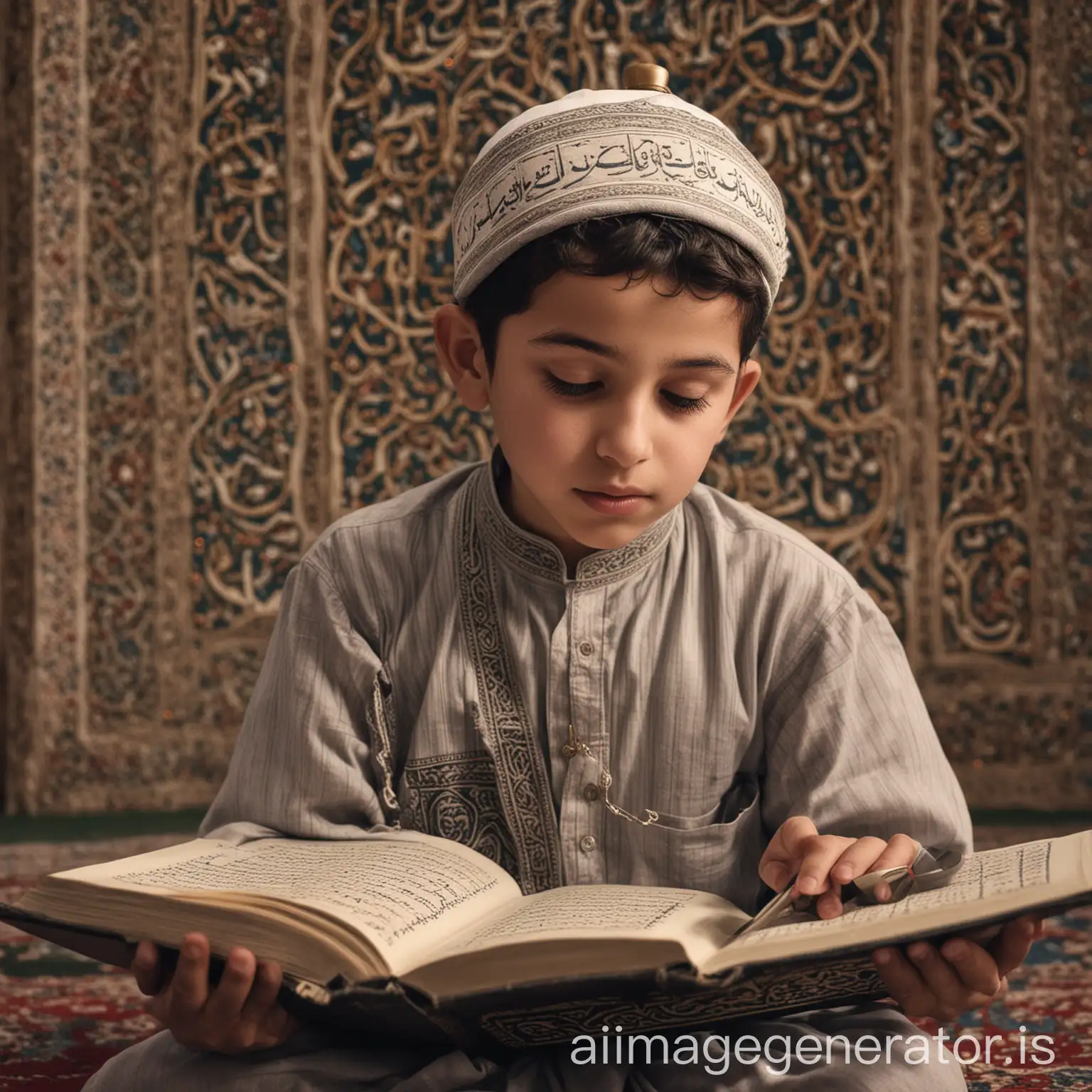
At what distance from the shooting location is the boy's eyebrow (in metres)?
1.04

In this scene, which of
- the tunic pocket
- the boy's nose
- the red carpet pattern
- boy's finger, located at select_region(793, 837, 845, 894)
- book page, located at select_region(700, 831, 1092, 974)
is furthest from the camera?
the red carpet pattern

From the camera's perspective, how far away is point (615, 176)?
1.08 metres

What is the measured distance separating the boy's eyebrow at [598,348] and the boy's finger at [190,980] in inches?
19.8

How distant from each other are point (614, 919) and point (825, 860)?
0.16m

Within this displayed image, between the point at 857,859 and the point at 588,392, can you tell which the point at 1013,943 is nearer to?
the point at 857,859

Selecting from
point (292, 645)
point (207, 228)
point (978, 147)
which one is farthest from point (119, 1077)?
point (978, 147)

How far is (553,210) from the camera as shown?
3.53 ft

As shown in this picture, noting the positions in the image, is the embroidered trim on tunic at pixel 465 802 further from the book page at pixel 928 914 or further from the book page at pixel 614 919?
the book page at pixel 928 914

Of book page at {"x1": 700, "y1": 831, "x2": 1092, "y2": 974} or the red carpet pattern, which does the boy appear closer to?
book page at {"x1": 700, "y1": 831, "x2": 1092, "y2": 974}

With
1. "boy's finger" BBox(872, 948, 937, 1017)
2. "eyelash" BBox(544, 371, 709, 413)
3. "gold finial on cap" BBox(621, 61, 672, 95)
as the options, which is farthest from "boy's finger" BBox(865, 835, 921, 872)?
"gold finial on cap" BBox(621, 61, 672, 95)

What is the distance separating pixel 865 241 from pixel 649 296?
6.39ft

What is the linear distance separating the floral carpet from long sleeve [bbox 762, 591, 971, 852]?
325 millimetres

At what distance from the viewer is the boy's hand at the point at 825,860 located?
0.90 m

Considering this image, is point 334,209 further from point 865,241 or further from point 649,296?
point 649,296
